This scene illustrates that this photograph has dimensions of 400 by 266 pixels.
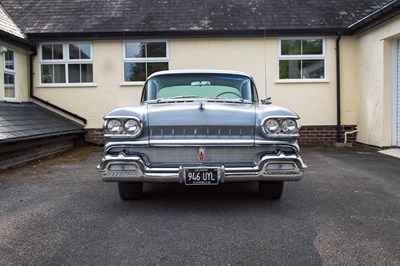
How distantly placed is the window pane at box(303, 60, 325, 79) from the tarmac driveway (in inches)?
225

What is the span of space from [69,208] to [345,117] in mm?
9023

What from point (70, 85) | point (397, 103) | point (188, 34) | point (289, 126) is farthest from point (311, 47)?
point (289, 126)

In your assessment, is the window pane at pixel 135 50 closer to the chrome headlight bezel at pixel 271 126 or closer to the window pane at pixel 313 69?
the window pane at pixel 313 69

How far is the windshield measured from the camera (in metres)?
4.89

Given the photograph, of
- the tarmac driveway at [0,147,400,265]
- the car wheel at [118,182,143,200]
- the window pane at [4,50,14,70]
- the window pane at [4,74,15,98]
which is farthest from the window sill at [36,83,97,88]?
the car wheel at [118,182,143,200]

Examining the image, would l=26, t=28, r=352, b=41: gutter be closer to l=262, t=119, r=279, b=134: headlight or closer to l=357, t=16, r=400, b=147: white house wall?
l=357, t=16, r=400, b=147: white house wall

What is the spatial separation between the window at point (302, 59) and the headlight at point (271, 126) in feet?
24.9

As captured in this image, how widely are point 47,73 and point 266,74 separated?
22.0 feet

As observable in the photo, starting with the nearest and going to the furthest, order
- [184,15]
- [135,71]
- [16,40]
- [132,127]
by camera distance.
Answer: [132,127] → [16,40] → [135,71] → [184,15]

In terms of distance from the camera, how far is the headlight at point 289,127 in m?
3.84

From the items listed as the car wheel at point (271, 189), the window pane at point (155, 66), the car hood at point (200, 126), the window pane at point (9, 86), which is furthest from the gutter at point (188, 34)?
the car hood at point (200, 126)

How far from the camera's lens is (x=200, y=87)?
4.94 meters

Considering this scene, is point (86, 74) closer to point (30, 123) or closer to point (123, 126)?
point (30, 123)

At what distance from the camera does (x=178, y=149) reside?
3.78 metres
